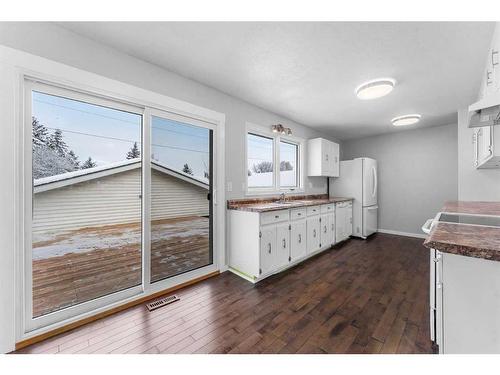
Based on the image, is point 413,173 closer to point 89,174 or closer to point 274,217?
point 274,217

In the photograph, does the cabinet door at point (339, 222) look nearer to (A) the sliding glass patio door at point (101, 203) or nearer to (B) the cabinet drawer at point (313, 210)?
(B) the cabinet drawer at point (313, 210)

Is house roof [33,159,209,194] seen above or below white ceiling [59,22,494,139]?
below

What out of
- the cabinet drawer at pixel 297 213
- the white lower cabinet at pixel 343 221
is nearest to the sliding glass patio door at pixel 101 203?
the cabinet drawer at pixel 297 213

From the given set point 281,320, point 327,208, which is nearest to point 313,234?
point 327,208

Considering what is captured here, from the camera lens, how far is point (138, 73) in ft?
6.73

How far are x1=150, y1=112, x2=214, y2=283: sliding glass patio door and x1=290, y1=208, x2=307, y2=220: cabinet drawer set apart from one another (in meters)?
1.16

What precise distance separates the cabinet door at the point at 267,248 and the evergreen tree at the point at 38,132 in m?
2.19

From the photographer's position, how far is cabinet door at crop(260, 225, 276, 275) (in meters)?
2.49

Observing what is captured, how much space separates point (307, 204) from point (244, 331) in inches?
80.4

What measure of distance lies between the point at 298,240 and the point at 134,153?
2426 mm

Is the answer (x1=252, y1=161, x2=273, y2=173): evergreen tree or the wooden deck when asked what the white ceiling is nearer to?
(x1=252, y1=161, x2=273, y2=173): evergreen tree

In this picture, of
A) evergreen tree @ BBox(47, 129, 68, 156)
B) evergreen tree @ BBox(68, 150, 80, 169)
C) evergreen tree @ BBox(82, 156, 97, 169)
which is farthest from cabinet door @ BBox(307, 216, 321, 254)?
evergreen tree @ BBox(47, 129, 68, 156)
